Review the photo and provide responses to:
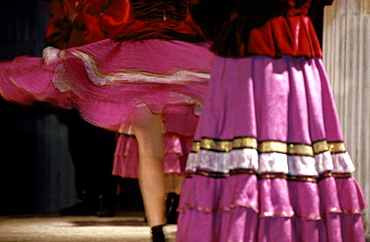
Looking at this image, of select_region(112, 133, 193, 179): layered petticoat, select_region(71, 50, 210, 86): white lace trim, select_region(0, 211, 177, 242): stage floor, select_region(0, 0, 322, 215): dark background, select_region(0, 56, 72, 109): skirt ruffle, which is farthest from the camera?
select_region(0, 0, 322, 215): dark background

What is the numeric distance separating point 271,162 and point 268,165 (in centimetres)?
1

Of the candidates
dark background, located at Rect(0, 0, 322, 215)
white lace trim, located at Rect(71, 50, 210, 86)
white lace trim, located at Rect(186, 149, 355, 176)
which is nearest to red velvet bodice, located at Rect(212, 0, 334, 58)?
white lace trim, located at Rect(186, 149, 355, 176)

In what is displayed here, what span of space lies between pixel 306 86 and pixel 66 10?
282cm

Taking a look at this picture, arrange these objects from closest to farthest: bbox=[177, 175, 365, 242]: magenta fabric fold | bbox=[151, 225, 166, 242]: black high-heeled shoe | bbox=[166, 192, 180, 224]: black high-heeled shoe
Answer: bbox=[177, 175, 365, 242]: magenta fabric fold < bbox=[151, 225, 166, 242]: black high-heeled shoe < bbox=[166, 192, 180, 224]: black high-heeled shoe

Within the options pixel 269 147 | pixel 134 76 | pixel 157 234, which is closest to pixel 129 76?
pixel 134 76

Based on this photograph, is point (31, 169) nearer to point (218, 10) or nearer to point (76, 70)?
point (76, 70)

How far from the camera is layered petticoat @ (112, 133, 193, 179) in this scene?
4.16m

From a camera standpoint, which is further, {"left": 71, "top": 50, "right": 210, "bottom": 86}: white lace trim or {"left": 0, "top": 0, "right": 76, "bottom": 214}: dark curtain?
{"left": 0, "top": 0, "right": 76, "bottom": 214}: dark curtain

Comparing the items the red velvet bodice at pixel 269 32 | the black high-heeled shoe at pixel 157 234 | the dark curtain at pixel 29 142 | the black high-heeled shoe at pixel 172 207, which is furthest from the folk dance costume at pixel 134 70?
the dark curtain at pixel 29 142

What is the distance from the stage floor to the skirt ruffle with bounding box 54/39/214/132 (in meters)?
0.77

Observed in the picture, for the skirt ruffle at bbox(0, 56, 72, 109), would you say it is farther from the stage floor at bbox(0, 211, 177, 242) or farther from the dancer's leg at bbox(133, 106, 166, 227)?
the stage floor at bbox(0, 211, 177, 242)

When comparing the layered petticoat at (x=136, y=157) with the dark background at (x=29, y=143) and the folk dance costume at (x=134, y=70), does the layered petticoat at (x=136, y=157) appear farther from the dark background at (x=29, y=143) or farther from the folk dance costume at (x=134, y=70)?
the folk dance costume at (x=134, y=70)

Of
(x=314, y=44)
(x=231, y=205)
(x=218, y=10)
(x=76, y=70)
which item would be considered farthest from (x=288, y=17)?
(x=76, y=70)

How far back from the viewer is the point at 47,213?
16.2 ft
